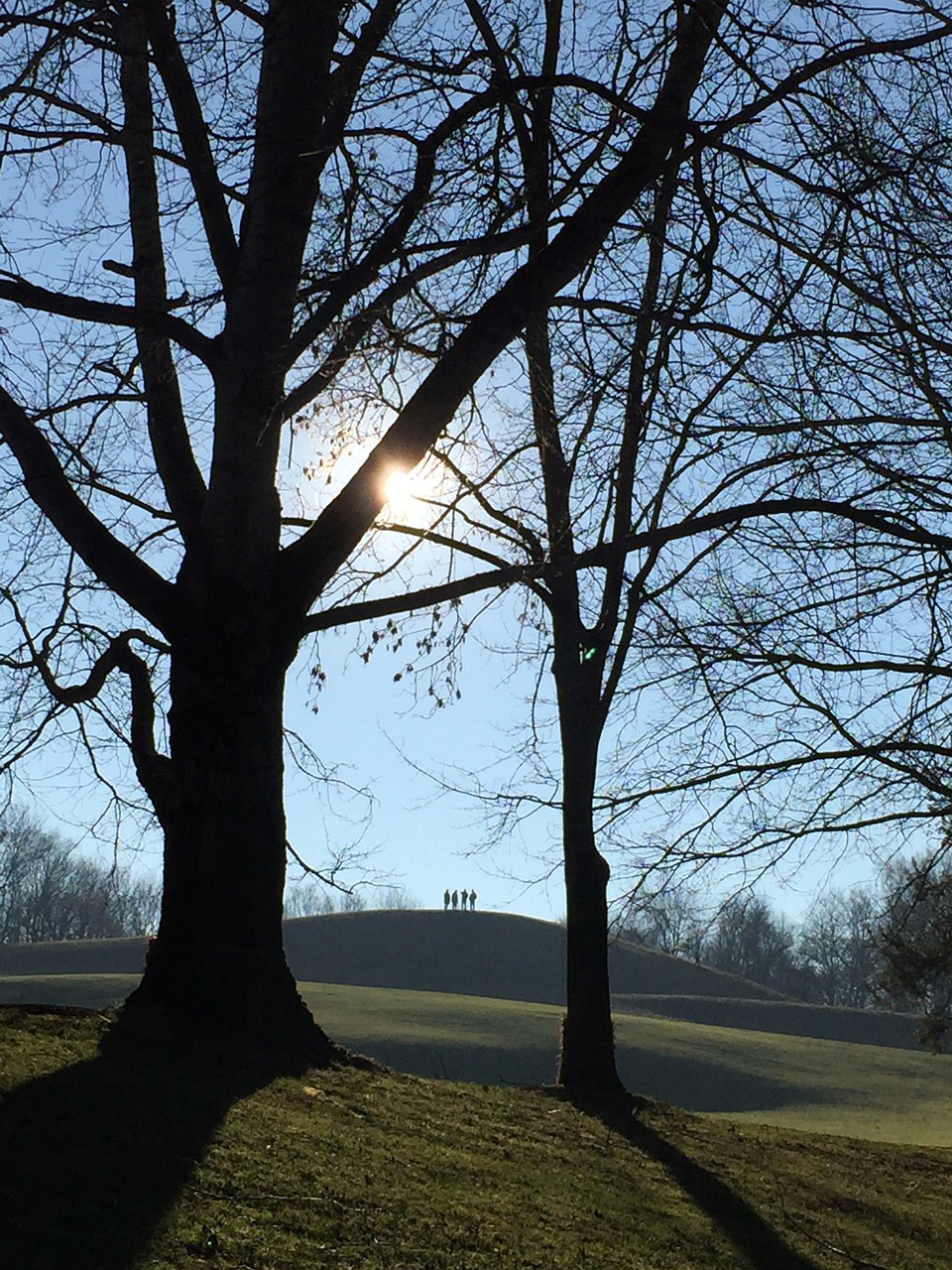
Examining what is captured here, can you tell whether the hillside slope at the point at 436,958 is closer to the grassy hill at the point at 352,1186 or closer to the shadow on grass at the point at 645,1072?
the shadow on grass at the point at 645,1072

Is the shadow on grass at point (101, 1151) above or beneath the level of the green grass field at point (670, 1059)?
above

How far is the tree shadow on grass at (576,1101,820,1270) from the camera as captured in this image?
5352mm

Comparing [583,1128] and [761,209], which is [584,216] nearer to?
[761,209]

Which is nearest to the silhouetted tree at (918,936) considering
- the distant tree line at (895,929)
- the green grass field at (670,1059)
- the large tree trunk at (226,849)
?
the distant tree line at (895,929)

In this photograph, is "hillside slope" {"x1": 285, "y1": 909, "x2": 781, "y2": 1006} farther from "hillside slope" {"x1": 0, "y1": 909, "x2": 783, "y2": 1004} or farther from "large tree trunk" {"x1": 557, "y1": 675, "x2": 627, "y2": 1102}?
"large tree trunk" {"x1": 557, "y1": 675, "x2": 627, "y2": 1102}

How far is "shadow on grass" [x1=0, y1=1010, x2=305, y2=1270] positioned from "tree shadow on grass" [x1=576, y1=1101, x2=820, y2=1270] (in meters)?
2.28

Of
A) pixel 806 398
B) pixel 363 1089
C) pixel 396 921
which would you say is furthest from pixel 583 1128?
pixel 396 921

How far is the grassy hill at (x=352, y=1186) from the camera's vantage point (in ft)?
12.4

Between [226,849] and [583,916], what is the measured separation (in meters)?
4.95

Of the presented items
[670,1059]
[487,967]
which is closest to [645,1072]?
[670,1059]

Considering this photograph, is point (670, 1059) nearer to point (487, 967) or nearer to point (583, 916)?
point (487, 967)

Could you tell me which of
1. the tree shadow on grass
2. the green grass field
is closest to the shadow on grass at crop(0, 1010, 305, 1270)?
the tree shadow on grass

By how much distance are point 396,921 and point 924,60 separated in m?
79.5

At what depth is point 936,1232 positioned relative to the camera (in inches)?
272
